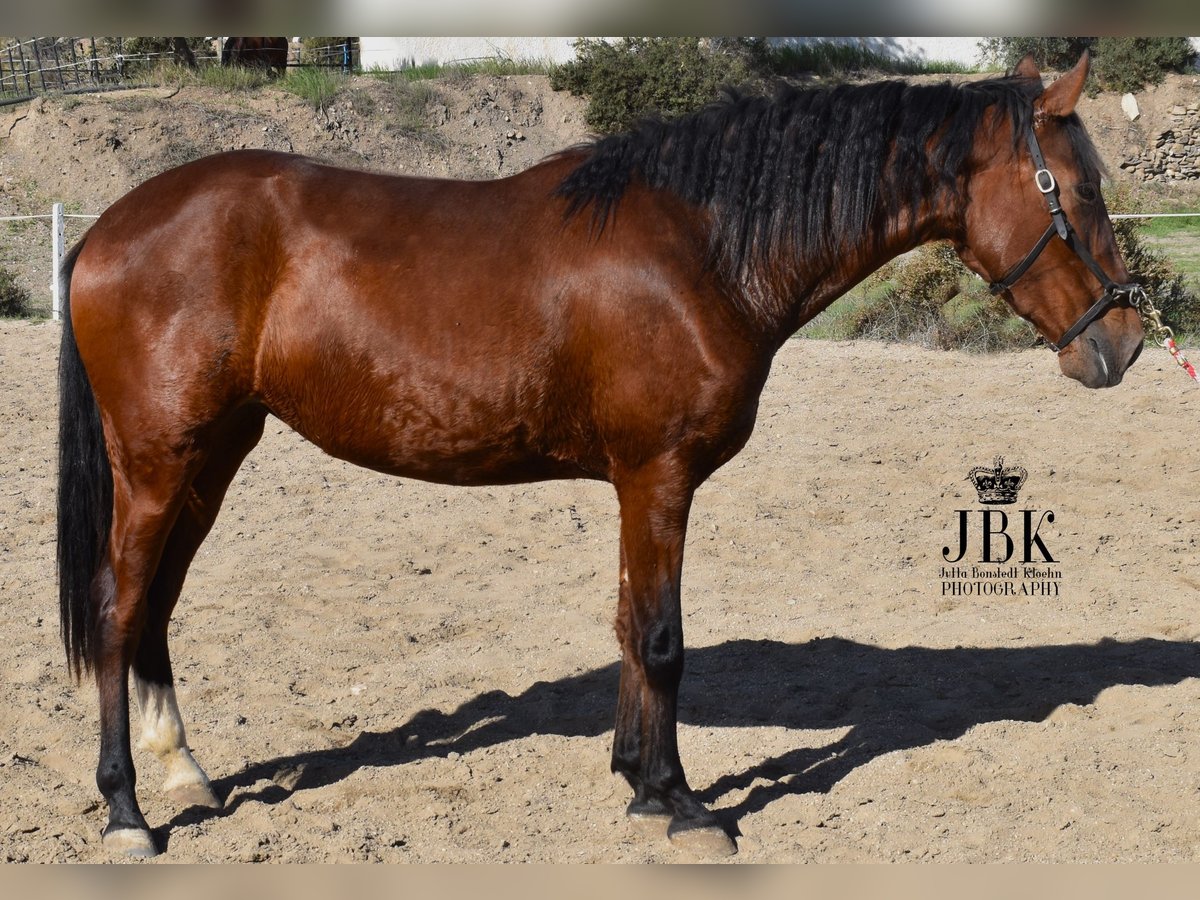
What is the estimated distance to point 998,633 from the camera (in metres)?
5.55

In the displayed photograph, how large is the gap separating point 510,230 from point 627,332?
548 mm

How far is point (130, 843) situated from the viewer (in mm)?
3660

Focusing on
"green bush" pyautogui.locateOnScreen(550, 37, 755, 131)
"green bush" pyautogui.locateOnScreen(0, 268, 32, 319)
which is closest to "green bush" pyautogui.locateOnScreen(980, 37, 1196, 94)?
"green bush" pyautogui.locateOnScreen(550, 37, 755, 131)

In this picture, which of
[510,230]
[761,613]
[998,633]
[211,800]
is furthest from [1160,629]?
[211,800]

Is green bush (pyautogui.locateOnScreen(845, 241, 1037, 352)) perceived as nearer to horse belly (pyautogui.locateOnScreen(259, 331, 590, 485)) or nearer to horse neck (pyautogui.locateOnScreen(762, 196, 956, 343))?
horse neck (pyautogui.locateOnScreen(762, 196, 956, 343))

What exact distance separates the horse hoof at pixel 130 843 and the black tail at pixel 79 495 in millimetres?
719

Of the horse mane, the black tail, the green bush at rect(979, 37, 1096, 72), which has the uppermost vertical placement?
the green bush at rect(979, 37, 1096, 72)

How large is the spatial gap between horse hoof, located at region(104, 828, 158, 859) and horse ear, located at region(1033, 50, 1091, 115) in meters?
3.68

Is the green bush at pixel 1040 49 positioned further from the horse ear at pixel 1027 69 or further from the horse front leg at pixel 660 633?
the horse front leg at pixel 660 633

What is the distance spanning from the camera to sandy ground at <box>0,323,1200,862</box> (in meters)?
3.84

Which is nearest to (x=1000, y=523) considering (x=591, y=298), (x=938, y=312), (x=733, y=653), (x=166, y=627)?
(x=733, y=653)

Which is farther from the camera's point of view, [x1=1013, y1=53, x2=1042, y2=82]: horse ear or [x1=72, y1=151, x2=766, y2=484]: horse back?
[x1=1013, y1=53, x2=1042, y2=82]: horse ear

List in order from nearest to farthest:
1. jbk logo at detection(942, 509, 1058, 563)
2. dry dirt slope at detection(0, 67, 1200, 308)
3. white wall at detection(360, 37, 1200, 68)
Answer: jbk logo at detection(942, 509, 1058, 563), dry dirt slope at detection(0, 67, 1200, 308), white wall at detection(360, 37, 1200, 68)

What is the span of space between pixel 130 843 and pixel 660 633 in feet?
6.00
